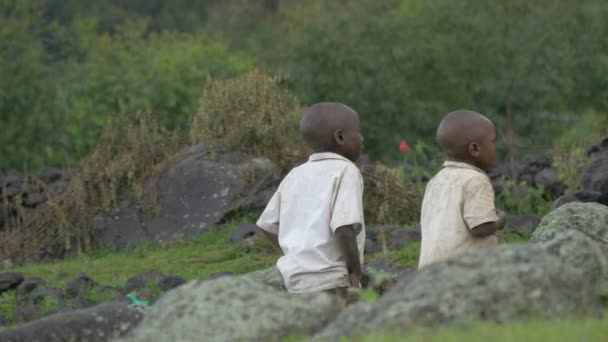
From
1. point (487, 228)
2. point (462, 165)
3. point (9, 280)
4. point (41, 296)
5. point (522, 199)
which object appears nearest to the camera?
point (487, 228)

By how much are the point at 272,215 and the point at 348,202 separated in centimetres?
65

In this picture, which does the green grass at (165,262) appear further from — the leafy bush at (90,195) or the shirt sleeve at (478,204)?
the shirt sleeve at (478,204)

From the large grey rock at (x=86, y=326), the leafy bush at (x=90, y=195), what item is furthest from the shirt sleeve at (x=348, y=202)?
the leafy bush at (x=90, y=195)

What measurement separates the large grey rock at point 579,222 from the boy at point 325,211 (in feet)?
5.69

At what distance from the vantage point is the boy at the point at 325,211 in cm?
775

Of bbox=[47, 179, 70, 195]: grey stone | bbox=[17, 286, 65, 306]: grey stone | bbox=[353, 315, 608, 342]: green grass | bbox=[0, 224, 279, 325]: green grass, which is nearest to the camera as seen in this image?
bbox=[353, 315, 608, 342]: green grass

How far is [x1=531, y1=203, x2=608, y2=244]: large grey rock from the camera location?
29.8ft

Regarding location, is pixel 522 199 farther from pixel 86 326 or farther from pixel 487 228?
pixel 86 326

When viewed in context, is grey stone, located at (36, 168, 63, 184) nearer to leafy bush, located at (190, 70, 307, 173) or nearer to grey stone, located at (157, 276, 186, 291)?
leafy bush, located at (190, 70, 307, 173)

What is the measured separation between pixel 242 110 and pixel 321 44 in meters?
14.5

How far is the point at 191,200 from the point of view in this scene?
15.3 meters

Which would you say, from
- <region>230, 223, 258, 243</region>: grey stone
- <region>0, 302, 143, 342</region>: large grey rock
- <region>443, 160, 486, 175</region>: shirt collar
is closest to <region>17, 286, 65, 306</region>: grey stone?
<region>230, 223, 258, 243</region>: grey stone

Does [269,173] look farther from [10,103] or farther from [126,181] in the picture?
[10,103]

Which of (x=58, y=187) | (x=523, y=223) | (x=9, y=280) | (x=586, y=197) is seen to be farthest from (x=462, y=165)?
(x=58, y=187)
